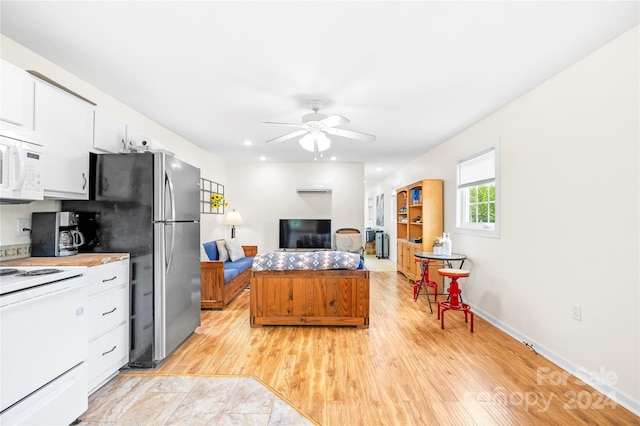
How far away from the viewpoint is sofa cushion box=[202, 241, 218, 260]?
4.80 m

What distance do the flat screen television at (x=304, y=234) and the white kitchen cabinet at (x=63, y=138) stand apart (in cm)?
423

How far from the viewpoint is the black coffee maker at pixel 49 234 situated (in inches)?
86.7

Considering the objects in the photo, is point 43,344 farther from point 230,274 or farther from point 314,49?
point 230,274

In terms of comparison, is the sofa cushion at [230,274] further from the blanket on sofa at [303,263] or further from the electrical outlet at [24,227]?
the electrical outlet at [24,227]

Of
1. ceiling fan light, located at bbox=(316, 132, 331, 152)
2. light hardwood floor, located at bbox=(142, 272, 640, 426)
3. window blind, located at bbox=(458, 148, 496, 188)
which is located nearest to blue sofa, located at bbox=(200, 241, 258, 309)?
light hardwood floor, located at bbox=(142, 272, 640, 426)

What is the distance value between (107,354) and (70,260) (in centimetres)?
78

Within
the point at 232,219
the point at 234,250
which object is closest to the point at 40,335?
the point at 234,250

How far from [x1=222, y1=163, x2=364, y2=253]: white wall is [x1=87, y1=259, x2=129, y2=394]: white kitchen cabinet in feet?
13.9

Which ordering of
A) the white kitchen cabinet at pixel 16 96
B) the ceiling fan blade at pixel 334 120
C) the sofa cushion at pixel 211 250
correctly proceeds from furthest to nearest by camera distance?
the sofa cushion at pixel 211 250, the ceiling fan blade at pixel 334 120, the white kitchen cabinet at pixel 16 96

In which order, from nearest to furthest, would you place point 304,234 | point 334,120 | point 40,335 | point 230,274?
point 40,335 → point 334,120 → point 230,274 → point 304,234

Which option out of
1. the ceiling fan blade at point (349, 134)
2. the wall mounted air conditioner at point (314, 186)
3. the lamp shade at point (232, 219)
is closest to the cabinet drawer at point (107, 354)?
the ceiling fan blade at point (349, 134)

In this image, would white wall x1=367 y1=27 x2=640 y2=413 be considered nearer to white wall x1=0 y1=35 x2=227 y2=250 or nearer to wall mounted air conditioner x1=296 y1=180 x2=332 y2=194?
wall mounted air conditioner x1=296 y1=180 x2=332 y2=194

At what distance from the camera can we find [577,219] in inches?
93.3

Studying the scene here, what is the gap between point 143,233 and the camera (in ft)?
8.10
